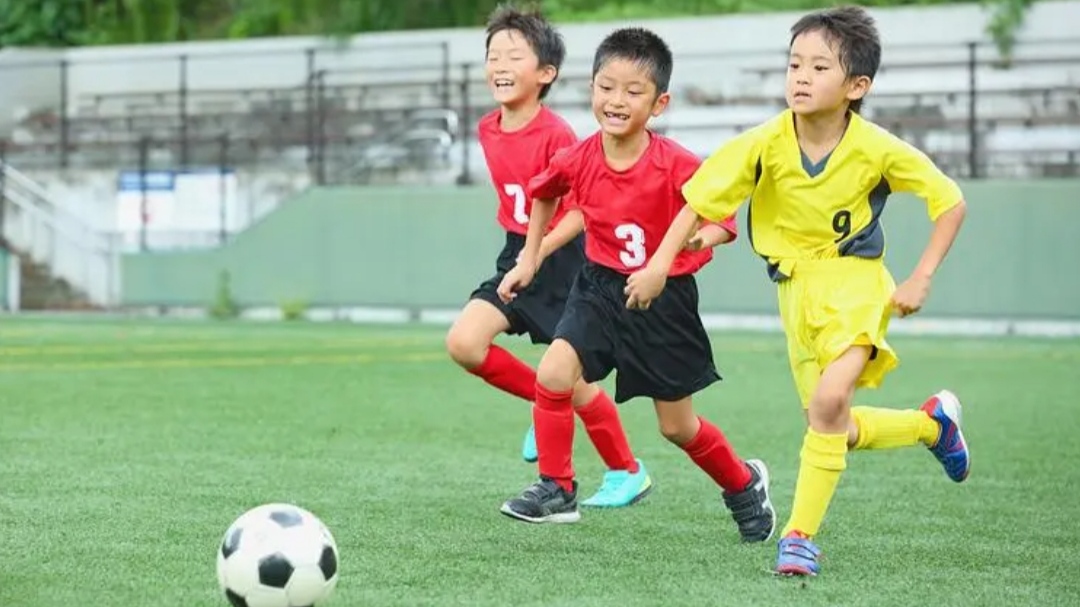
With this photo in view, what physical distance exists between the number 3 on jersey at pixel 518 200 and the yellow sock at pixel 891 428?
1649 mm

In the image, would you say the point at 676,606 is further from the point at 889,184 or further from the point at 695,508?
the point at 695,508

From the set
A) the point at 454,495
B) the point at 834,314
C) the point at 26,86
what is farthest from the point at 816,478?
the point at 26,86

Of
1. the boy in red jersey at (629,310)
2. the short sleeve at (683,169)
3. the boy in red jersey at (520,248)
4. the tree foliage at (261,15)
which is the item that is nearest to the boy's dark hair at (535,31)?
the boy in red jersey at (520,248)

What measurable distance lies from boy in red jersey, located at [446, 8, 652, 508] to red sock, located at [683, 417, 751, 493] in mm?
715

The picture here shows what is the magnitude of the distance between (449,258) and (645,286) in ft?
56.0

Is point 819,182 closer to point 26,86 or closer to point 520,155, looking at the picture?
point 520,155

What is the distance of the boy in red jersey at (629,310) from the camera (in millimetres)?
6340

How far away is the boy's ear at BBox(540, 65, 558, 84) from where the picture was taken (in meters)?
7.48

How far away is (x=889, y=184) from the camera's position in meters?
5.89

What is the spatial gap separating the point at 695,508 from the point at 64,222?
21.4 m

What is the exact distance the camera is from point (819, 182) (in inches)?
230

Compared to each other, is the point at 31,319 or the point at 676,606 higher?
the point at 676,606

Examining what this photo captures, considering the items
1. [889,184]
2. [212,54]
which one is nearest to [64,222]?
[212,54]

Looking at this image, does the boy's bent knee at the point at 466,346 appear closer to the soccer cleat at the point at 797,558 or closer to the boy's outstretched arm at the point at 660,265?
the boy's outstretched arm at the point at 660,265
